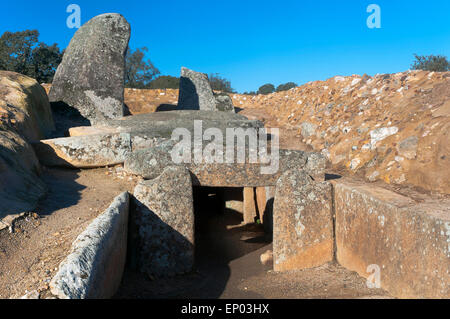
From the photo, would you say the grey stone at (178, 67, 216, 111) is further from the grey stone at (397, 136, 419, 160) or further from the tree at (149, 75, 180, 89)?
the tree at (149, 75, 180, 89)

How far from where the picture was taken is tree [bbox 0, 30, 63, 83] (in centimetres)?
1239

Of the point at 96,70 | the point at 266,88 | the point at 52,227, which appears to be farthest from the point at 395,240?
the point at 266,88

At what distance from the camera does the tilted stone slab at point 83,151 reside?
177 inches

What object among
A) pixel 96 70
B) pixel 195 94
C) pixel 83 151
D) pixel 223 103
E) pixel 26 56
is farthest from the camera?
pixel 26 56

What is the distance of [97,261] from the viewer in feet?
7.55

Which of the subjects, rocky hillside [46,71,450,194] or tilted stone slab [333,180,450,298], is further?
rocky hillside [46,71,450,194]

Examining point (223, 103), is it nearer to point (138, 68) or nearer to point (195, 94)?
point (195, 94)

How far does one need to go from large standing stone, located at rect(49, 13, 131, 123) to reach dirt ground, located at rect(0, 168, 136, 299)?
2.97 metres

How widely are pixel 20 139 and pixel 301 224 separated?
321 cm

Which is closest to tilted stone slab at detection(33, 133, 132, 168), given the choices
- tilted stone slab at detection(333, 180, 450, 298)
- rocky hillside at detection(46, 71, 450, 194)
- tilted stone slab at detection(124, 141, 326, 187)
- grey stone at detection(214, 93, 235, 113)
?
tilted stone slab at detection(124, 141, 326, 187)

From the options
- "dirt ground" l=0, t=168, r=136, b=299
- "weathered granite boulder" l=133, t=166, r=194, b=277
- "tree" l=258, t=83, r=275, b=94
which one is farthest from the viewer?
"tree" l=258, t=83, r=275, b=94

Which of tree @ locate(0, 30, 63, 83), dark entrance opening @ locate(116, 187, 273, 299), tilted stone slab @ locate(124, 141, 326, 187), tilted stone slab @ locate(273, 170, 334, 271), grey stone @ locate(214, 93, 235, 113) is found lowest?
Answer: dark entrance opening @ locate(116, 187, 273, 299)
